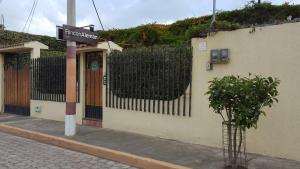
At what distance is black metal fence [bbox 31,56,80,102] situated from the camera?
1225 cm

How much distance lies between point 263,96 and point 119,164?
299 centimetres

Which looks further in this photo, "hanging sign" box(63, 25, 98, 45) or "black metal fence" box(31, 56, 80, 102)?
"black metal fence" box(31, 56, 80, 102)

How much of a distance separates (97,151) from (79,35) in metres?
3.16

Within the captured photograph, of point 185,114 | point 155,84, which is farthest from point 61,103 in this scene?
point 185,114

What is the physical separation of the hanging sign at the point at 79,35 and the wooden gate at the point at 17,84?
4712 mm

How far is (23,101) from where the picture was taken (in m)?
14.2

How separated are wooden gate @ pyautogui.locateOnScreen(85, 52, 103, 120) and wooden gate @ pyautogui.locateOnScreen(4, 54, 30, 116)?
3558mm

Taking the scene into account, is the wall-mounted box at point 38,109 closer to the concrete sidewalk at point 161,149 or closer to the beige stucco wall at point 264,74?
the concrete sidewalk at point 161,149

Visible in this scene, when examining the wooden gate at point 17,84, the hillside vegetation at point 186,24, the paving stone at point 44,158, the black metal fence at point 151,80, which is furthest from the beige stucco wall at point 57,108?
the hillside vegetation at point 186,24

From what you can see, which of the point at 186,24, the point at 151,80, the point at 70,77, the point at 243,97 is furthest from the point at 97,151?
the point at 186,24

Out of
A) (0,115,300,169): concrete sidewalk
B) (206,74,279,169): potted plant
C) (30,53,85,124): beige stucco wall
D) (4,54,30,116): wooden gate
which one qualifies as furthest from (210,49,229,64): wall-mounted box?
(4,54,30,116): wooden gate

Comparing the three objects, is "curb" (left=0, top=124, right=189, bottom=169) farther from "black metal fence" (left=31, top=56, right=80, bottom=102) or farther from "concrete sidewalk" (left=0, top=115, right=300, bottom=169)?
"black metal fence" (left=31, top=56, right=80, bottom=102)

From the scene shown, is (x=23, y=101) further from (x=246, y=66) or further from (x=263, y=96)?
(x=263, y=96)

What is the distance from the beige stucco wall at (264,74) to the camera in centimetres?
673
